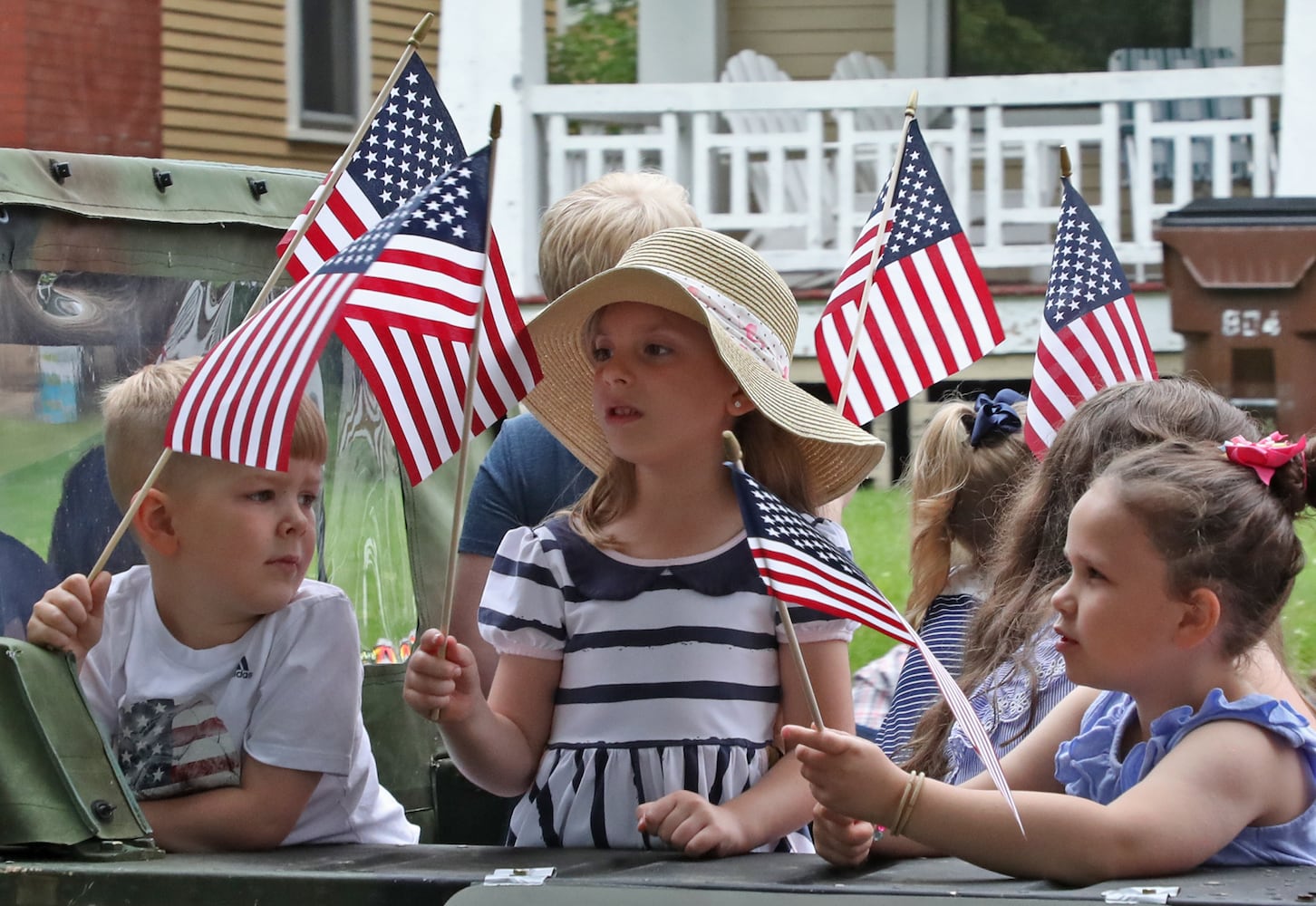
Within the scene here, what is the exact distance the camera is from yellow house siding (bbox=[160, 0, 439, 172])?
14031mm

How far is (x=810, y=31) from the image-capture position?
12.9 m

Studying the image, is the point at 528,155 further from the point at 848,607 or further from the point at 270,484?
the point at 848,607

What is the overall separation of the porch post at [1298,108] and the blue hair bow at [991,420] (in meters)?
6.92

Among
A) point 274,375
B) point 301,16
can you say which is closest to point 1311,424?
point 274,375

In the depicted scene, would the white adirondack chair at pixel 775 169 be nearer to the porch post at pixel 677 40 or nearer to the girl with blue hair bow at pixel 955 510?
the porch post at pixel 677 40

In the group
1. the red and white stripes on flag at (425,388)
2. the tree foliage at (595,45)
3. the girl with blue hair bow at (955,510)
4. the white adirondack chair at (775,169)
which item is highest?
the tree foliage at (595,45)

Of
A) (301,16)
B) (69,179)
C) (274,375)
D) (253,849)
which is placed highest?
(301,16)

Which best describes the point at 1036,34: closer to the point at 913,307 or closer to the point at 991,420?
the point at 913,307

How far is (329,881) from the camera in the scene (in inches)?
86.0

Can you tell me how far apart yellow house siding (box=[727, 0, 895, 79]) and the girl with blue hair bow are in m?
9.66

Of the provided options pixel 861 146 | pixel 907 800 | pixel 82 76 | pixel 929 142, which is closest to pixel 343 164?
pixel 907 800

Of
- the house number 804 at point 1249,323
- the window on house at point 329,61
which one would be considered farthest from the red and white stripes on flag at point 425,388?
the window on house at point 329,61

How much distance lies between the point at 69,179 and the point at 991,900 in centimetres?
221

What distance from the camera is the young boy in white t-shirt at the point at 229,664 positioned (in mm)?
2740
